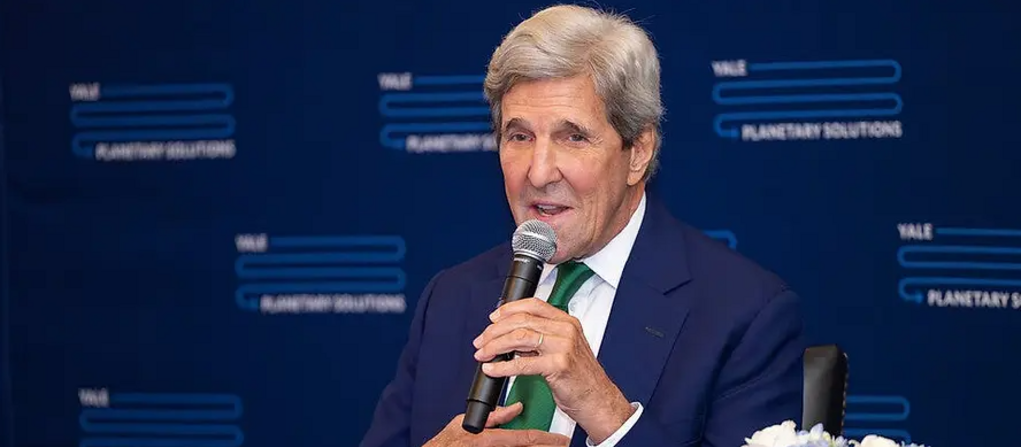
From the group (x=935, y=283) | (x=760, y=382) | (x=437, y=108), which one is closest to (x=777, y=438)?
(x=760, y=382)

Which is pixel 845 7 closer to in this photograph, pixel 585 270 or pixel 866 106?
pixel 866 106

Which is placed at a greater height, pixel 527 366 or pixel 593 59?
pixel 593 59

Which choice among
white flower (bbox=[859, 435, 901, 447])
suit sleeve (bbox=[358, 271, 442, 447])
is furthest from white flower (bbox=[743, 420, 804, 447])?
→ suit sleeve (bbox=[358, 271, 442, 447])

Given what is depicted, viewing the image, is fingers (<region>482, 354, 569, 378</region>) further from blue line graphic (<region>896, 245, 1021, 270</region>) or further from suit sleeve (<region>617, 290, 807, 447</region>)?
blue line graphic (<region>896, 245, 1021, 270</region>)

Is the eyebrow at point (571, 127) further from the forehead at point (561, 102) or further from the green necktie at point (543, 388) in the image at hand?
the green necktie at point (543, 388)

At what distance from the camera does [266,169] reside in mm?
4492

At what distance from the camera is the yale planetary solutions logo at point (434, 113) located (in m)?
4.31

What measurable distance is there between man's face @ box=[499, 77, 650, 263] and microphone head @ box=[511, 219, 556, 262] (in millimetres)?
194

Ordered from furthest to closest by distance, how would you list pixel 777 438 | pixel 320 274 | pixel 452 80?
1. pixel 320 274
2. pixel 452 80
3. pixel 777 438

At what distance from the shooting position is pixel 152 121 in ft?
15.1

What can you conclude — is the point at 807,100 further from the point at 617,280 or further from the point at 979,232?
the point at 617,280

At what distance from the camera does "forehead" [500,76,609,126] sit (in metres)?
2.84

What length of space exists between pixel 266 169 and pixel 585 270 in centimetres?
179

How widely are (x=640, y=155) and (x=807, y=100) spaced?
3.86 ft
